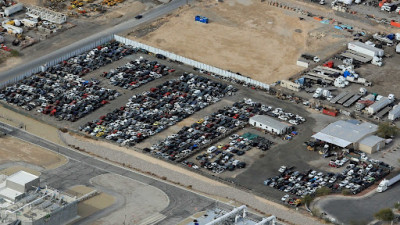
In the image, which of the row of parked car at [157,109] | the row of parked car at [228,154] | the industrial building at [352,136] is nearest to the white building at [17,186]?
the row of parked car at [157,109]

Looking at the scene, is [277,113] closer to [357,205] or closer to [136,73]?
[136,73]

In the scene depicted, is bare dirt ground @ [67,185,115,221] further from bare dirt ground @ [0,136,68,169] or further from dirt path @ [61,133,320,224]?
dirt path @ [61,133,320,224]

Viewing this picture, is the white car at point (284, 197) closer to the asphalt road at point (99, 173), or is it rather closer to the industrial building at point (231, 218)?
the industrial building at point (231, 218)

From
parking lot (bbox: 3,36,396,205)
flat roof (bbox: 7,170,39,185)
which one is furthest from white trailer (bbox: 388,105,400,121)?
flat roof (bbox: 7,170,39,185)

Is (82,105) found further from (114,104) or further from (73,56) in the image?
(73,56)

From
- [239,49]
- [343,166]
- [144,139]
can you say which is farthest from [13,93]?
[343,166]

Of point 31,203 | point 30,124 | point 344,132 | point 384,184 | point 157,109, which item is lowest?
point 30,124

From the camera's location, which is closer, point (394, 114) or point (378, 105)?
point (394, 114)

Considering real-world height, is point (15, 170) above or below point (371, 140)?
below

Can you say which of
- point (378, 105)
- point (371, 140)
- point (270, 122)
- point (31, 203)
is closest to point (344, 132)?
point (371, 140)
